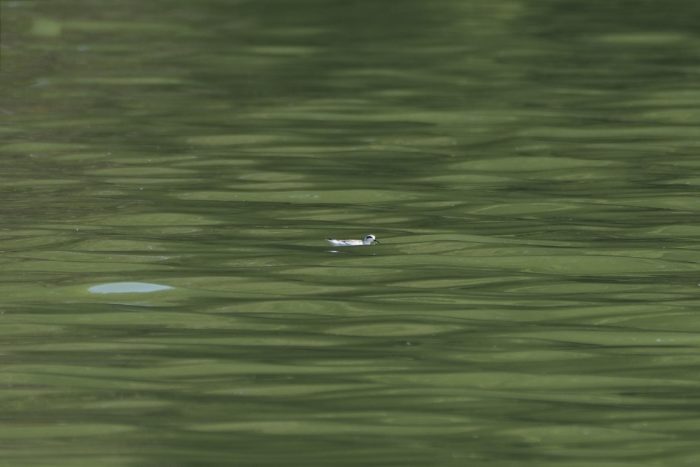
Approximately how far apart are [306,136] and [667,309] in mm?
3035

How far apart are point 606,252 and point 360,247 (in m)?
0.88

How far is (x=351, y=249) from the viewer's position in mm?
5973

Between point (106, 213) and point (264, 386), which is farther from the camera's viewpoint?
point (106, 213)

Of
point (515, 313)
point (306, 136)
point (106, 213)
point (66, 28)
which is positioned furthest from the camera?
point (66, 28)

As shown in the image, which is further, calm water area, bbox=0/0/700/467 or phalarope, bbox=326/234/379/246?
phalarope, bbox=326/234/379/246

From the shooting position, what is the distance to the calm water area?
4258 millimetres

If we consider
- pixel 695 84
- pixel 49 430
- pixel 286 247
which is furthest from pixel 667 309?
pixel 695 84

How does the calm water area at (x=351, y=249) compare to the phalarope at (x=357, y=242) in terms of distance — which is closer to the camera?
the calm water area at (x=351, y=249)

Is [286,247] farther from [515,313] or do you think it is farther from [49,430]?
[49,430]

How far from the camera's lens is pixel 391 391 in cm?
448

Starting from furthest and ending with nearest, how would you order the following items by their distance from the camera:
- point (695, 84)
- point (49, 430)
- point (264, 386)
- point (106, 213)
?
point (695, 84), point (106, 213), point (264, 386), point (49, 430)

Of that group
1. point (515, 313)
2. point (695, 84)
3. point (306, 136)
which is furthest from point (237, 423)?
point (695, 84)

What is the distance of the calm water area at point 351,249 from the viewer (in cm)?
426

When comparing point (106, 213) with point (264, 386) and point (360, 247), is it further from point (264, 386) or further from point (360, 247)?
point (264, 386)
